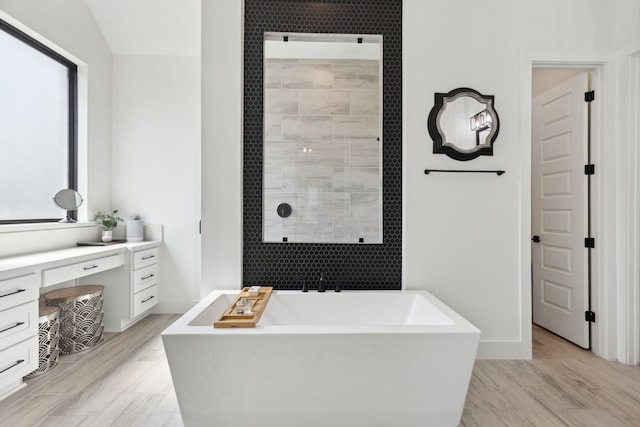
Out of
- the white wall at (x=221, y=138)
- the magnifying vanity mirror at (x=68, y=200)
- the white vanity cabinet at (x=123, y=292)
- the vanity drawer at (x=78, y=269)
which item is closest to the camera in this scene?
the vanity drawer at (x=78, y=269)

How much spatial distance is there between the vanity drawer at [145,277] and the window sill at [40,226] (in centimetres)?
66

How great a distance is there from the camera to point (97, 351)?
8.83 ft

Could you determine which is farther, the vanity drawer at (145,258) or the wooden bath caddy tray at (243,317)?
the vanity drawer at (145,258)

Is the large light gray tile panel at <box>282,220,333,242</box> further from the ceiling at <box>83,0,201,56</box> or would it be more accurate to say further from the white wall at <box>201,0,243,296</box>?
the ceiling at <box>83,0,201,56</box>

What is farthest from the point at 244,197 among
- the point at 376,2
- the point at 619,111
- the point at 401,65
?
the point at 619,111

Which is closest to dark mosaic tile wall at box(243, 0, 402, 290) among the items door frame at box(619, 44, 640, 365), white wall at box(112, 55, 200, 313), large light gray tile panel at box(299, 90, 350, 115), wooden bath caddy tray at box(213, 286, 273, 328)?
large light gray tile panel at box(299, 90, 350, 115)

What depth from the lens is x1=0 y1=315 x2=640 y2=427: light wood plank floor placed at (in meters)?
1.79

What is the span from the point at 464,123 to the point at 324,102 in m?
1.03

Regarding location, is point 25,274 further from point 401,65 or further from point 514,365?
point 514,365

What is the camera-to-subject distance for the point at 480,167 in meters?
2.47

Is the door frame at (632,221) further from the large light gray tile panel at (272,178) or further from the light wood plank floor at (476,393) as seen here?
the large light gray tile panel at (272,178)

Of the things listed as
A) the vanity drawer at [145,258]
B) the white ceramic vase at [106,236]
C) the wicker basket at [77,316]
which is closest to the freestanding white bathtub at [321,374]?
the wicker basket at [77,316]

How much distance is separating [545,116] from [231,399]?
11.4 feet

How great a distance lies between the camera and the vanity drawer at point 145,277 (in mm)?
3203
